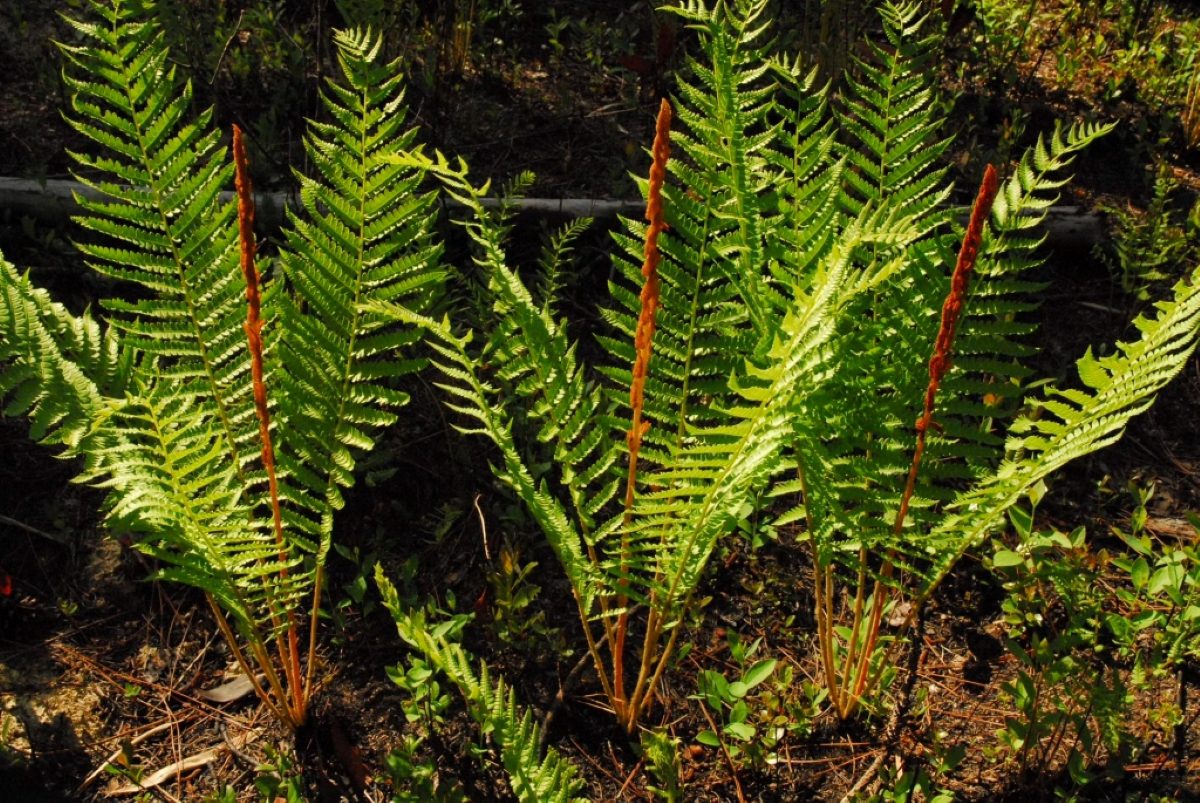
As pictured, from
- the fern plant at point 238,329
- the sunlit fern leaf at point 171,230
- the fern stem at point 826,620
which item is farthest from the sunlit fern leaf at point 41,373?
the fern stem at point 826,620

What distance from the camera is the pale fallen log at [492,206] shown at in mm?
2961

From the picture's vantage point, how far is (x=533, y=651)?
2219 millimetres

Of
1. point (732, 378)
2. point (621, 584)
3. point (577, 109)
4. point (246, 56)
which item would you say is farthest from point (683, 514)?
point (246, 56)

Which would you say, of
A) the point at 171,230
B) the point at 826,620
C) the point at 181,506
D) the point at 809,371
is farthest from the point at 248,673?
the point at 809,371

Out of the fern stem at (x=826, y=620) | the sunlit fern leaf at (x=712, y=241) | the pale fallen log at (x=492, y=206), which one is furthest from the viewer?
the pale fallen log at (x=492, y=206)

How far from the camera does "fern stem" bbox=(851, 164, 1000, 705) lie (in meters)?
1.36

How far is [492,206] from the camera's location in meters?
3.07

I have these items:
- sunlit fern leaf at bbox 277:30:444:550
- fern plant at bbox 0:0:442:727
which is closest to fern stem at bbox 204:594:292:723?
fern plant at bbox 0:0:442:727

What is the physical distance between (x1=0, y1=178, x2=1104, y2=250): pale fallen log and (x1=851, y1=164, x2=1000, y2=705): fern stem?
1414mm

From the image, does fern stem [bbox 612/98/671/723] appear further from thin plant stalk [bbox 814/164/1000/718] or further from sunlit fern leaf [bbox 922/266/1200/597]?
sunlit fern leaf [bbox 922/266/1200/597]

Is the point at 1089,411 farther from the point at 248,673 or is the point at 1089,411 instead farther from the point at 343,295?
the point at 248,673

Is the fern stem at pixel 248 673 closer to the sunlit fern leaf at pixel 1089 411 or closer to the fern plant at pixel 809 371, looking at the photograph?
the fern plant at pixel 809 371

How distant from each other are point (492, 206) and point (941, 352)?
1847 millimetres

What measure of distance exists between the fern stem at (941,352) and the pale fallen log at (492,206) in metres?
1.41
